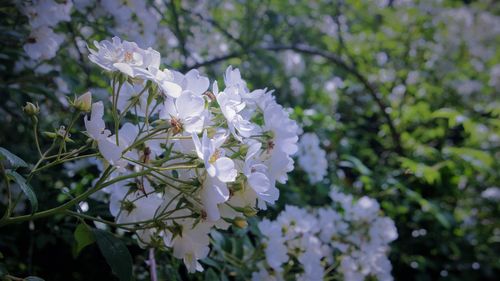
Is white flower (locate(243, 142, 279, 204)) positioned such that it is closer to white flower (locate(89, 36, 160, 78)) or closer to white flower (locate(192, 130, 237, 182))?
white flower (locate(192, 130, 237, 182))

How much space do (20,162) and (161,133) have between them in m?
0.24

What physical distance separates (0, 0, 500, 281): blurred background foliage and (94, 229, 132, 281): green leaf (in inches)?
9.9

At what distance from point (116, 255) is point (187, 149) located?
0.22 meters

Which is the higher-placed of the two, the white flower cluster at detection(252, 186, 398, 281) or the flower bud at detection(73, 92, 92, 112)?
the flower bud at detection(73, 92, 92, 112)

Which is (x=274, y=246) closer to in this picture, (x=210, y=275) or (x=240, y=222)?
(x=210, y=275)

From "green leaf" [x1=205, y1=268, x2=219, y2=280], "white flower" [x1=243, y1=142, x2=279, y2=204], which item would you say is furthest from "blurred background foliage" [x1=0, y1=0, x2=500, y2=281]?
"white flower" [x1=243, y1=142, x2=279, y2=204]

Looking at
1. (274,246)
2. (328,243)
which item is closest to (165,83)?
(274,246)

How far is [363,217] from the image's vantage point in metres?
1.54

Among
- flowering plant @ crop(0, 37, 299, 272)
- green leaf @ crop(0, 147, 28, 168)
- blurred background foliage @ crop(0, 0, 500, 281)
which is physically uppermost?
flowering plant @ crop(0, 37, 299, 272)

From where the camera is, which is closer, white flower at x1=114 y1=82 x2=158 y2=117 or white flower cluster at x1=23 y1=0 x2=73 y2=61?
white flower at x1=114 y1=82 x2=158 y2=117

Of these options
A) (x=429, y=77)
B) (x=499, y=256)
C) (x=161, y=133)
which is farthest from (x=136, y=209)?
(x=429, y=77)

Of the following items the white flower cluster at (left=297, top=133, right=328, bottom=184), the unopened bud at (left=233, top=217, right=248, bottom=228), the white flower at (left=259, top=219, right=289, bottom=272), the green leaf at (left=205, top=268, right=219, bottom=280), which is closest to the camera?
the unopened bud at (left=233, top=217, right=248, bottom=228)

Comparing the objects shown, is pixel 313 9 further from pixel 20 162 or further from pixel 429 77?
Answer: pixel 20 162

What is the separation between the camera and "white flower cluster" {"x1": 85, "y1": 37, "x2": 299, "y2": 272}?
69cm
